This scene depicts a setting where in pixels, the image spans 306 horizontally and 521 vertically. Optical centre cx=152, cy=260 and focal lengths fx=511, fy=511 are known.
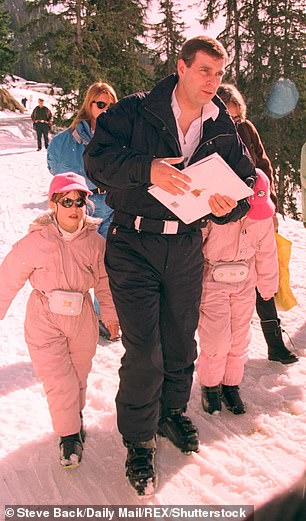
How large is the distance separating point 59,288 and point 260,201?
144 centimetres

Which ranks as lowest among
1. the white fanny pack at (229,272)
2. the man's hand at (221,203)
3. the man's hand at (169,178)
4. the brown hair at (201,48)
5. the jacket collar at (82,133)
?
the white fanny pack at (229,272)

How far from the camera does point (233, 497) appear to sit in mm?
2766

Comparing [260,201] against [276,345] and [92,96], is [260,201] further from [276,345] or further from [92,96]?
[92,96]

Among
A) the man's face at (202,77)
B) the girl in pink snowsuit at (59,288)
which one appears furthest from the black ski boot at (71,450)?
the man's face at (202,77)

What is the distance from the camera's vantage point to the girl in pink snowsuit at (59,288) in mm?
3029

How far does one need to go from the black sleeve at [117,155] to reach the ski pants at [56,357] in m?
0.86

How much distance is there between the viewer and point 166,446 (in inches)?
128

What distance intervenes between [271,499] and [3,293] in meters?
1.91

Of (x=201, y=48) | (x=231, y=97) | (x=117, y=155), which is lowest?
(x=117, y=155)

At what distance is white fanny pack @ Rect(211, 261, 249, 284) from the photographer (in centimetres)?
349

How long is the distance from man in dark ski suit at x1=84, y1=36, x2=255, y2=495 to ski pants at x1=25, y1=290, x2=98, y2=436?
330mm

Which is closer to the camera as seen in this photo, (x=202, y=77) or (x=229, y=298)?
(x=202, y=77)

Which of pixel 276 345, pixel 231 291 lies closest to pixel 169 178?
pixel 231 291

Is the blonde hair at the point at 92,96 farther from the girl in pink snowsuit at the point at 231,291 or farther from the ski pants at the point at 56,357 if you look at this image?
the ski pants at the point at 56,357
